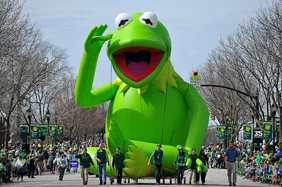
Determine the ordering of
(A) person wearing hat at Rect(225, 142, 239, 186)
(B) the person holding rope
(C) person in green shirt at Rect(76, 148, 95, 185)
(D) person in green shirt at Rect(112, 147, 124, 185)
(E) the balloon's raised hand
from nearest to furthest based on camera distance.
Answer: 1. (E) the balloon's raised hand
2. (D) person in green shirt at Rect(112, 147, 124, 185)
3. (B) the person holding rope
4. (C) person in green shirt at Rect(76, 148, 95, 185)
5. (A) person wearing hat at Rect(225, 142, 239, 186)

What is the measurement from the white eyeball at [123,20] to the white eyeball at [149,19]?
0.36 meters

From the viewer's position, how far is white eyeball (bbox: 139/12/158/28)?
51.0 feet

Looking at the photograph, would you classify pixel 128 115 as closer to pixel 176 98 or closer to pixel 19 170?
pixel 176 98

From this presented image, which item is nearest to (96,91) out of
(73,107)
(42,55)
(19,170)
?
(19,170)

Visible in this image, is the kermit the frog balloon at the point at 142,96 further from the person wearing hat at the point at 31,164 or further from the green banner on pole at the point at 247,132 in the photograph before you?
the green banner on pole at the point at 247,132

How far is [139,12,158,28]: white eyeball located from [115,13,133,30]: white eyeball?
358 millimetres

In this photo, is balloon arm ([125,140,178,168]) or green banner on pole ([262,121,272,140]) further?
green banner on pole ([262,121,272,140])

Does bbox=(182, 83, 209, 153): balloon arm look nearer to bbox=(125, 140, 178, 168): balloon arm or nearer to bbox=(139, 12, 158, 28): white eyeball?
bbox=(125, 140, 178, 168): balloon arm

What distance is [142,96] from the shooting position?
16.4 m

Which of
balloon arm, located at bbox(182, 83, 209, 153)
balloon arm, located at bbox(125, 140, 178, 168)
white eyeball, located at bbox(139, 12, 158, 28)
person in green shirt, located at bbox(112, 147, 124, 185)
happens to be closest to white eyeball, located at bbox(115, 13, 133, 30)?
white eyeball, located at bbox(139, 12, 158, 28)

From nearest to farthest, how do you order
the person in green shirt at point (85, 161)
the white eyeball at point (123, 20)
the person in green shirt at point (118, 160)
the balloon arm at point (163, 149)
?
1. the white eyeball at point (123, 20)
2. the balloon arm at point (163, 149)
3. the person in green shirt at point (118, 160)
4. the person in green shirt at point (85, 161)

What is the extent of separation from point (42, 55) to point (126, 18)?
97.2ft

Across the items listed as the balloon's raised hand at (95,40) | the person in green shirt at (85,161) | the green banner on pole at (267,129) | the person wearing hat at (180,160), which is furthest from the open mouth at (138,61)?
the green banner on pole at (267,129)

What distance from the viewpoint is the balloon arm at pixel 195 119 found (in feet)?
53.3
